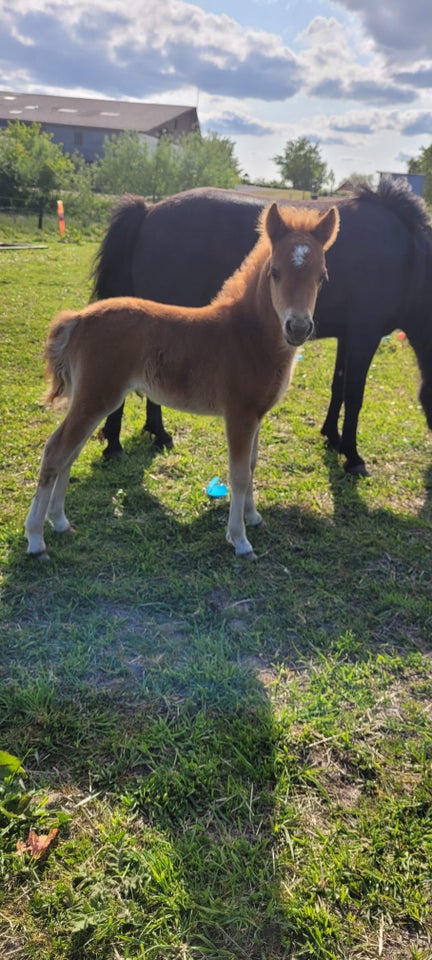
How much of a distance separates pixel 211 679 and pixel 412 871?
106cm

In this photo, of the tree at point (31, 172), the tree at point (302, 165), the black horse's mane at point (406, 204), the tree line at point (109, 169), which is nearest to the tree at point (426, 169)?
the tree at point (302, 165)

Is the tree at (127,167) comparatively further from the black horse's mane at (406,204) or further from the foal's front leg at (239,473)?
the foal's front leg at (239,473)

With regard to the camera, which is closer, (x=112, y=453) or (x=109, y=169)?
(x=112, y=453)

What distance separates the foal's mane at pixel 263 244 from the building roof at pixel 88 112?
5226 cm

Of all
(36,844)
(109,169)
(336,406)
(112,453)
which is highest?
(109,169)

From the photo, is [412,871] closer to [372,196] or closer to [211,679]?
[211,679]

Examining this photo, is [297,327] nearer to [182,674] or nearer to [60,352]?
[60,352]

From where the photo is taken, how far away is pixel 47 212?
2495 cm

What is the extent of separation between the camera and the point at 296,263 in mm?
2900

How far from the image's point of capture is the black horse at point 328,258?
453 centimetres

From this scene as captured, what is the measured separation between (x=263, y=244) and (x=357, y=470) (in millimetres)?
2103

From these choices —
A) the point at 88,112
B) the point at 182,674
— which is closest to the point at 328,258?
the point at 182,674

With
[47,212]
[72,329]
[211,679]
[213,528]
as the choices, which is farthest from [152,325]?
[47,212]

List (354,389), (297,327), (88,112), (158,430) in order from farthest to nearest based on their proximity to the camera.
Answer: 1. (88,112)
2. (158,430)
3. (354,389)
4. (297,327)
